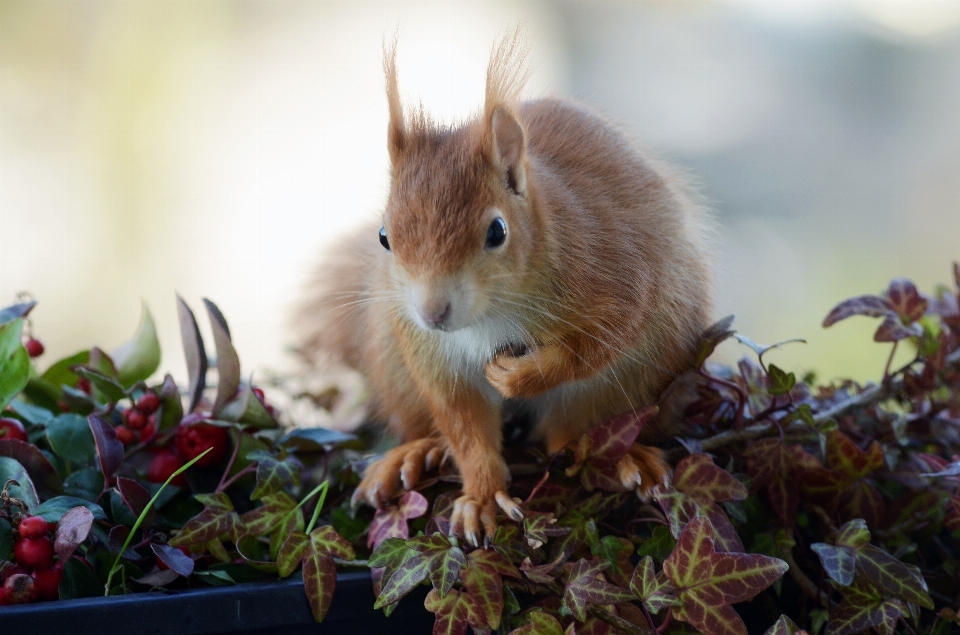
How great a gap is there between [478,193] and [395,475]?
0.32 meters

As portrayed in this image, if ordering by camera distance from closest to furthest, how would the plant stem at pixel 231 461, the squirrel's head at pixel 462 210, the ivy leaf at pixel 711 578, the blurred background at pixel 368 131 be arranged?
the ivy leaf at pixel 711 578
the squirrel's head at pixel 462 210
the plant stem at pixel 231 461
the blurred background at pixel 368 131

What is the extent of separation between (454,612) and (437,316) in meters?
0.24

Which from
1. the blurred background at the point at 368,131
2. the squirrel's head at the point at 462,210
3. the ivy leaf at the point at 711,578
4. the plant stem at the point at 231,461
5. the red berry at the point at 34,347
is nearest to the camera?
the ivy leaf at the point at 711,578

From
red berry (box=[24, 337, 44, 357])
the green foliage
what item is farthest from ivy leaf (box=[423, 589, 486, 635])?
red berry (box=[24, 337, 44, 357])

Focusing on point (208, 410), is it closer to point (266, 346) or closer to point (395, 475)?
point (395, 475)

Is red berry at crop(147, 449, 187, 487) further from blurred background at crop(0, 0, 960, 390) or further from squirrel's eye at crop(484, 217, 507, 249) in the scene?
blurred background at crop(0, 0, 960, 390)

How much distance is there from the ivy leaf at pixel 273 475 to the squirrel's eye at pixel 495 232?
12.2 inches

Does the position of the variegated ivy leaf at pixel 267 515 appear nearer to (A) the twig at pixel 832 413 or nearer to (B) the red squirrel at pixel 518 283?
(B) the red squirrel at pixel 518 283

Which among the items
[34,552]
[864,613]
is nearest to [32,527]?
[34,552]

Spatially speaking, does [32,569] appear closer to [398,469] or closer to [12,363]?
[12,363]

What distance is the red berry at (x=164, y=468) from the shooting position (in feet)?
3.00

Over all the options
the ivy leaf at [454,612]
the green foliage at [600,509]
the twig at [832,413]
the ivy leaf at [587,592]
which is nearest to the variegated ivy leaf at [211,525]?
the green foliage at [600,509]

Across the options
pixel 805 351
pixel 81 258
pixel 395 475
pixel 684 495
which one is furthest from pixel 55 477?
pixel 805 351

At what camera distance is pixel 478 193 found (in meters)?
0.80
